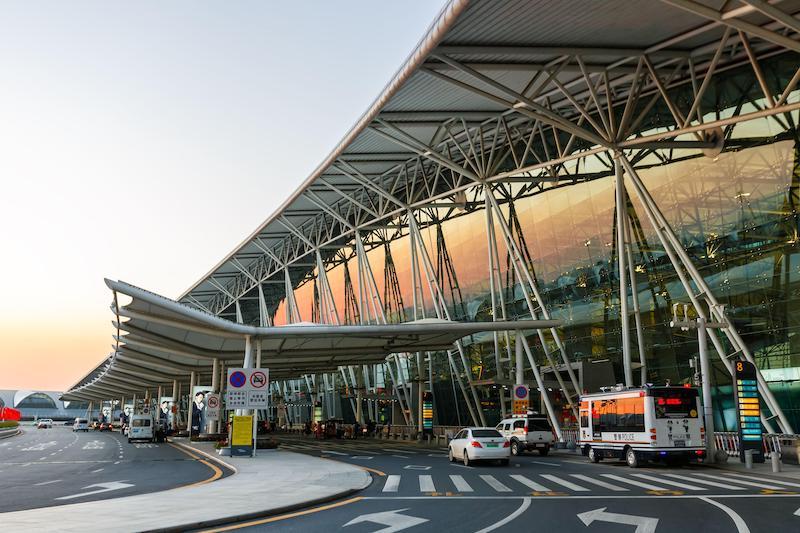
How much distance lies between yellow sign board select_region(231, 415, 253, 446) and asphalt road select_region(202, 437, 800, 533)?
29.6 feet

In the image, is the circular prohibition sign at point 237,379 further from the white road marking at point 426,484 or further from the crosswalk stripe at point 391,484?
the white road marking at point 426,484

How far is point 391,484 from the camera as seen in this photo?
18734 millimetres

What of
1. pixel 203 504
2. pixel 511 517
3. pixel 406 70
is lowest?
pixel 511 517

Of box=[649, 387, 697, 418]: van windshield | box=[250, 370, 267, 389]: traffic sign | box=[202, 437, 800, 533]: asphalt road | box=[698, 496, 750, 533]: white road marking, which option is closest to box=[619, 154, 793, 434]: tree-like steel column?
box=[649, 387, 697, 418]: van windshield

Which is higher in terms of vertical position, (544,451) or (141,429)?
(141,429)

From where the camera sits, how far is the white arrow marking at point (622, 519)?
37.2 ft

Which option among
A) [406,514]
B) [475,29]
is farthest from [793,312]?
[406,514]

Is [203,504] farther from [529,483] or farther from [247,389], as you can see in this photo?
A: [247,389]

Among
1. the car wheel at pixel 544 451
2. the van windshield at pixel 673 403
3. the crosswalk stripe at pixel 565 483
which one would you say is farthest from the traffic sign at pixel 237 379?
the van windshield at pixel 673 403

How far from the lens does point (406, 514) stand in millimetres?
12875

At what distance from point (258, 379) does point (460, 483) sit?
1340 cm

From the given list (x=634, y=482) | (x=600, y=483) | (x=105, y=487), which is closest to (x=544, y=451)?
(x=634, y=482)

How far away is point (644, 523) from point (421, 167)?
36925 millimetres

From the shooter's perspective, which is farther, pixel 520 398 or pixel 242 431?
pixel 520 398
